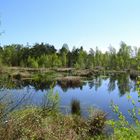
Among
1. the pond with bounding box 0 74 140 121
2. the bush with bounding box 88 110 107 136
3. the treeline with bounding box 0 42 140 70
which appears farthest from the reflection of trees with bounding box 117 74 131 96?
the treeline with bounding box 0 42 140 70

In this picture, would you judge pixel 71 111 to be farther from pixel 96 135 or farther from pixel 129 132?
pixel 129 132

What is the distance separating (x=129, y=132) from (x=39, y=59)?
73.1m

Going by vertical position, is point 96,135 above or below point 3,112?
below

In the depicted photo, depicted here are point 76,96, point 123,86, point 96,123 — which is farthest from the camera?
point 123,86

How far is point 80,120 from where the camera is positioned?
15.9 metres

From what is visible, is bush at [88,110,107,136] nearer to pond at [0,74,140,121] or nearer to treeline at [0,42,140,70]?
pond at [0,74,140,121]

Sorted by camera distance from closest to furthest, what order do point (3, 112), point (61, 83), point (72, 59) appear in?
point (3, 112)
point (61, 83)
point (72, 59)

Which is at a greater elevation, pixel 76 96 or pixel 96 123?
pixel 96 123

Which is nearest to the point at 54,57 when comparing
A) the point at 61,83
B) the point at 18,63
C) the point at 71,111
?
the point at 18,63

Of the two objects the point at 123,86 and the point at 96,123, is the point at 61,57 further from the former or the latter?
the point at 96,123

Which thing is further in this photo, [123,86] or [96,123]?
[123,86]

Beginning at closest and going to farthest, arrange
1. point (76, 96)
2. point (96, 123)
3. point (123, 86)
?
point (96, 123) → point (76, 96) → point (123, 86)

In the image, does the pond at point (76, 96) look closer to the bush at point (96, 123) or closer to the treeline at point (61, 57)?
the bush at point (96, 123)

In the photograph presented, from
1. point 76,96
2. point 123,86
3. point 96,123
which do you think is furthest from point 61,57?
point 96,123
